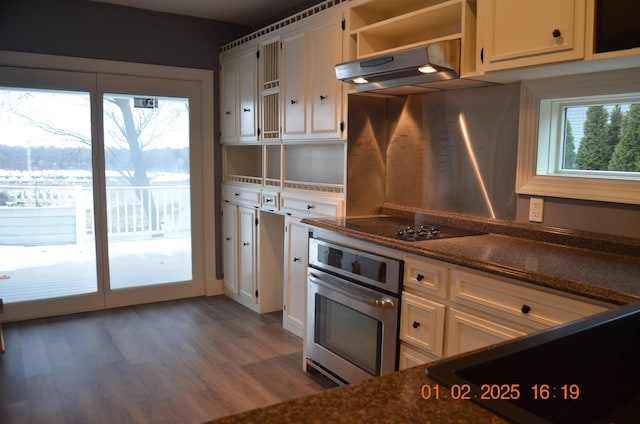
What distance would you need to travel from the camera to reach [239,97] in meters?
4.45

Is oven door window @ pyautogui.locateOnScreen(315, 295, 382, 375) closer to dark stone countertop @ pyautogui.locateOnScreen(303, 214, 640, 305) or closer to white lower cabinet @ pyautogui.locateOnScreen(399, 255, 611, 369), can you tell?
white lower cabinet @ pyautogui.locateOnScreen(399, 255, 611, 369)

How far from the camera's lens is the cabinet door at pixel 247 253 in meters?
4.32

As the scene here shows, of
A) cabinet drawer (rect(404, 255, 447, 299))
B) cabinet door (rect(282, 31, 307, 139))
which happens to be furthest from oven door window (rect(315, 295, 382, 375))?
cabinet door (rect(282, 31, 307, 139))

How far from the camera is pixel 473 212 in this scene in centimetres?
282

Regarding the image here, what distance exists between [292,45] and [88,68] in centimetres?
185

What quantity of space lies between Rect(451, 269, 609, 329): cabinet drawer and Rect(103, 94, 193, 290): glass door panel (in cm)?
330

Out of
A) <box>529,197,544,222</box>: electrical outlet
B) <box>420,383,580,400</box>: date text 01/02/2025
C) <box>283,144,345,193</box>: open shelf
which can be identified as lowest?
<box>420,383,580,400</box>: date text 01/02/2025

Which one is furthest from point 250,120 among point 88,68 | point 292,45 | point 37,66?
point 37,66

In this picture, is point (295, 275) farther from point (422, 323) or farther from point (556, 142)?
point (556, 142)

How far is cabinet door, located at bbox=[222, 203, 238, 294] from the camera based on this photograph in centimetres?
463

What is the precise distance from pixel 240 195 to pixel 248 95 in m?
0.88

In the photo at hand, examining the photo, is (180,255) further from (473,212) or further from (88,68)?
(473,212)

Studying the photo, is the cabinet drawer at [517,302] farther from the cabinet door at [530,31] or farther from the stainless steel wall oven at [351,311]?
the cabinet door at [530,31]

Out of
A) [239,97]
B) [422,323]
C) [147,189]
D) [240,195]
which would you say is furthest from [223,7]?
[422,323]
